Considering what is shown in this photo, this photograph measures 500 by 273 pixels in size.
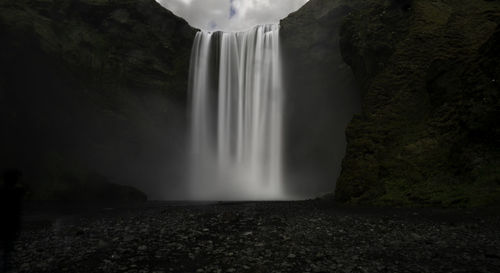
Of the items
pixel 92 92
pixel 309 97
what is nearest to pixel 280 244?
pixel 309 97

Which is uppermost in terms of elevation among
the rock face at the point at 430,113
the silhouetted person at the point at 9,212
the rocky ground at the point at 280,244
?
the rock face at the point at 430,113

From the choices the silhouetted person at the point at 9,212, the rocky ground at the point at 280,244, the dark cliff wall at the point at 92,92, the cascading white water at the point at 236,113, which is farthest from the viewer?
the cascading white water at the point at 236,113

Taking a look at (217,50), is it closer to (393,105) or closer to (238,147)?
(238,147)

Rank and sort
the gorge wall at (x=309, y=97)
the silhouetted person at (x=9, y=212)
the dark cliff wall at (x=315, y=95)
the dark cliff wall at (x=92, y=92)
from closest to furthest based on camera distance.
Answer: the silhouetted person at (x=9, y=212) < the gorge wall at (x=309, y=97) < the dark cliff wall at (x=92, y=92) < the dark cliff wall at (x=315, y=95)

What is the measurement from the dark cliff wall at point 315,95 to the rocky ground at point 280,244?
28.2m

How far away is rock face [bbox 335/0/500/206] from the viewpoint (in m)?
14.5

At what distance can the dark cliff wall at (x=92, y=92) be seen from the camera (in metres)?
32.9

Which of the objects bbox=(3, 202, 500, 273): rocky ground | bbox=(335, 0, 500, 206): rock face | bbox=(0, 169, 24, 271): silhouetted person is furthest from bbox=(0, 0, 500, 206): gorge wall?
bbox=(0, 169, 24, 271): silhouetted person

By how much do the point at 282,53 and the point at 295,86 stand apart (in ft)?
17.2

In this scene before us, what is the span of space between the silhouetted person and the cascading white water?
33.9m

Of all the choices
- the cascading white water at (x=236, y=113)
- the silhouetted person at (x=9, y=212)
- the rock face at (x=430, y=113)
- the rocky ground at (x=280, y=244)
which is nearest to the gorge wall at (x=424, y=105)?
the rock face at (x=430, y=113)

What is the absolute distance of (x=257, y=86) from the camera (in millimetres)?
44781

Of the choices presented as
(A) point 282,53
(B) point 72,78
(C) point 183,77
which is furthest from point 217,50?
(B) point 72,78

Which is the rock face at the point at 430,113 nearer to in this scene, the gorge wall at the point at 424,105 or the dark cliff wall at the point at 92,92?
the gorge wall at the point at 424,105
